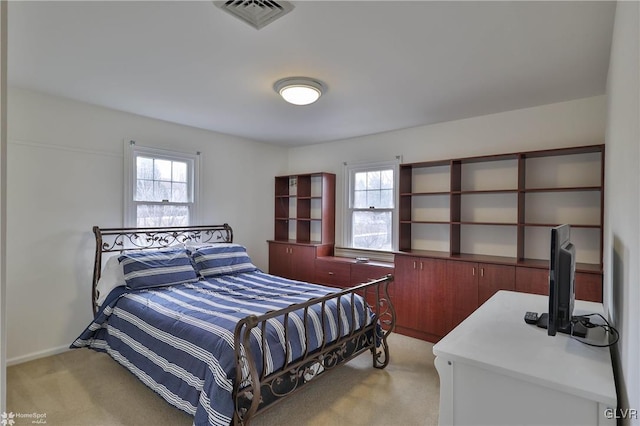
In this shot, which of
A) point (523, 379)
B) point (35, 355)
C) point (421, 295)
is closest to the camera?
point (523, 379)

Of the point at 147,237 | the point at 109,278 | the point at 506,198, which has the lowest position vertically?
the point at 109,278

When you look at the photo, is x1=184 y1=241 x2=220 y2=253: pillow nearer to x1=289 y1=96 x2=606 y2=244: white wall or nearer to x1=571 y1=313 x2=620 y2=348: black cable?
x1=289 y1=96 x2=606 y2=244: white wall

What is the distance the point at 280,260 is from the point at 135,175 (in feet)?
7.67

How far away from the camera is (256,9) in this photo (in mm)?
1793

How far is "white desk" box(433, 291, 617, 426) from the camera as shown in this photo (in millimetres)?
1104

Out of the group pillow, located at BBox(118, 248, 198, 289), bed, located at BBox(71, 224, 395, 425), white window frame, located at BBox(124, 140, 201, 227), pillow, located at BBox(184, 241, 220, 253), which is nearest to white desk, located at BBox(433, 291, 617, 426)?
bed, located at BBox(71, 224, 395, 425)

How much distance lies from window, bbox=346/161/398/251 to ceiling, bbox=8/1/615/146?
1165mm

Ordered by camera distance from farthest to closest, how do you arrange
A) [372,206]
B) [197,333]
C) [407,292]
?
[372,206], [407,292], [197,333]

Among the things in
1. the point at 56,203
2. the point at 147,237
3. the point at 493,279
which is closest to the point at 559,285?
the point at 493,279

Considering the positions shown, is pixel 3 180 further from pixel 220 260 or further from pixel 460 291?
pixel 460 291

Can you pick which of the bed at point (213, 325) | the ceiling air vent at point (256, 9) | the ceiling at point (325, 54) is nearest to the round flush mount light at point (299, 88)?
the ceiling at point (325, 54)

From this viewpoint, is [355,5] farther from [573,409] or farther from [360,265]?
[360,265]

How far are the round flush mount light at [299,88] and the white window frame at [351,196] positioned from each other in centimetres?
185

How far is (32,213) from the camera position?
10.0ft
